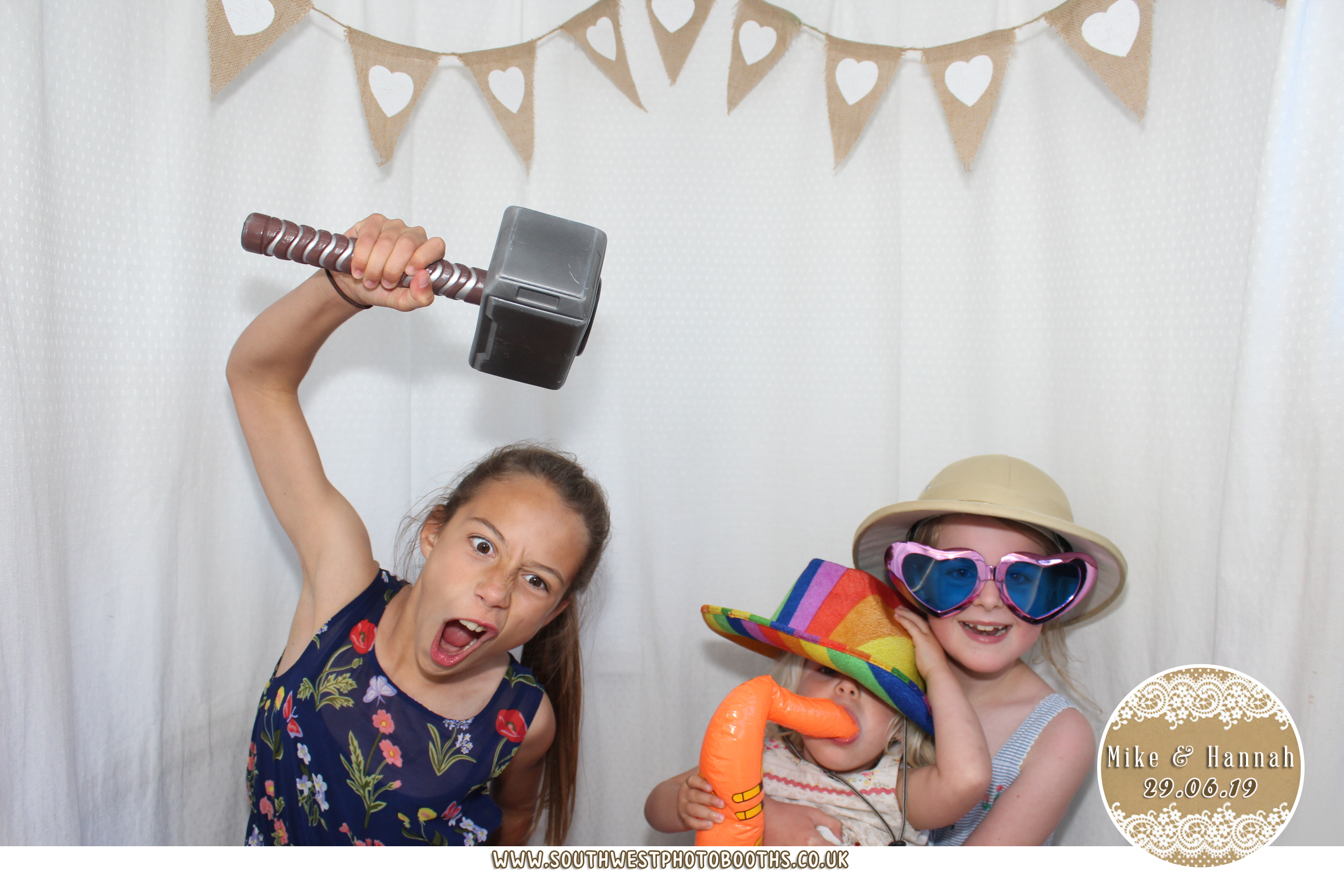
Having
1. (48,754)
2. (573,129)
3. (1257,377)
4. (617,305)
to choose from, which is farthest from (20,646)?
(1257,377)

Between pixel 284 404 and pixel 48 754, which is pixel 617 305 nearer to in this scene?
pixel 284 404

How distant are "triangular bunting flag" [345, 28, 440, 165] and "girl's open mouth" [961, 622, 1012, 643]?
106cm

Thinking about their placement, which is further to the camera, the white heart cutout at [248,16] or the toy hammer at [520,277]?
the white heart cutout at [248,16]

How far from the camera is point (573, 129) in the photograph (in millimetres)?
1479

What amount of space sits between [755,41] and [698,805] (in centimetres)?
112

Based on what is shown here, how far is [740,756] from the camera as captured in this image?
3.32 feet

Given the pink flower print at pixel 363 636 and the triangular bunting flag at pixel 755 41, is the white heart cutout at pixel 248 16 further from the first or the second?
the pink flower print at pixel 363 636

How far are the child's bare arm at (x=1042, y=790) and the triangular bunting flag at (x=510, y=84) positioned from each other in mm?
1123

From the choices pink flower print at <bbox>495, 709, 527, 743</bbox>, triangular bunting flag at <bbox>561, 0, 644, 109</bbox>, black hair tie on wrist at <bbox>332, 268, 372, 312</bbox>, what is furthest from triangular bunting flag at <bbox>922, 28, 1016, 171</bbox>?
pink flower print at <bbox>495, 709, 527, 743</bbox>

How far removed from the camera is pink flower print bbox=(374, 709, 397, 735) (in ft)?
3.62

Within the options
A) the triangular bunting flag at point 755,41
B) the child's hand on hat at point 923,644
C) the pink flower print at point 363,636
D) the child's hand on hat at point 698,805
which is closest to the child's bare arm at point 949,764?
the child's hand on hat at point 923,644

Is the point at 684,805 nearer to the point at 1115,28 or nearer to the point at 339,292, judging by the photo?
the point at 339,292

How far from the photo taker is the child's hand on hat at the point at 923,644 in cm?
112

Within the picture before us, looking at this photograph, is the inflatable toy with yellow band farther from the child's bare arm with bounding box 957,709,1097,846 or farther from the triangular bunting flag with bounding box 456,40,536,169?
the triangular bunting flag with bounding box 456,40,536,169
